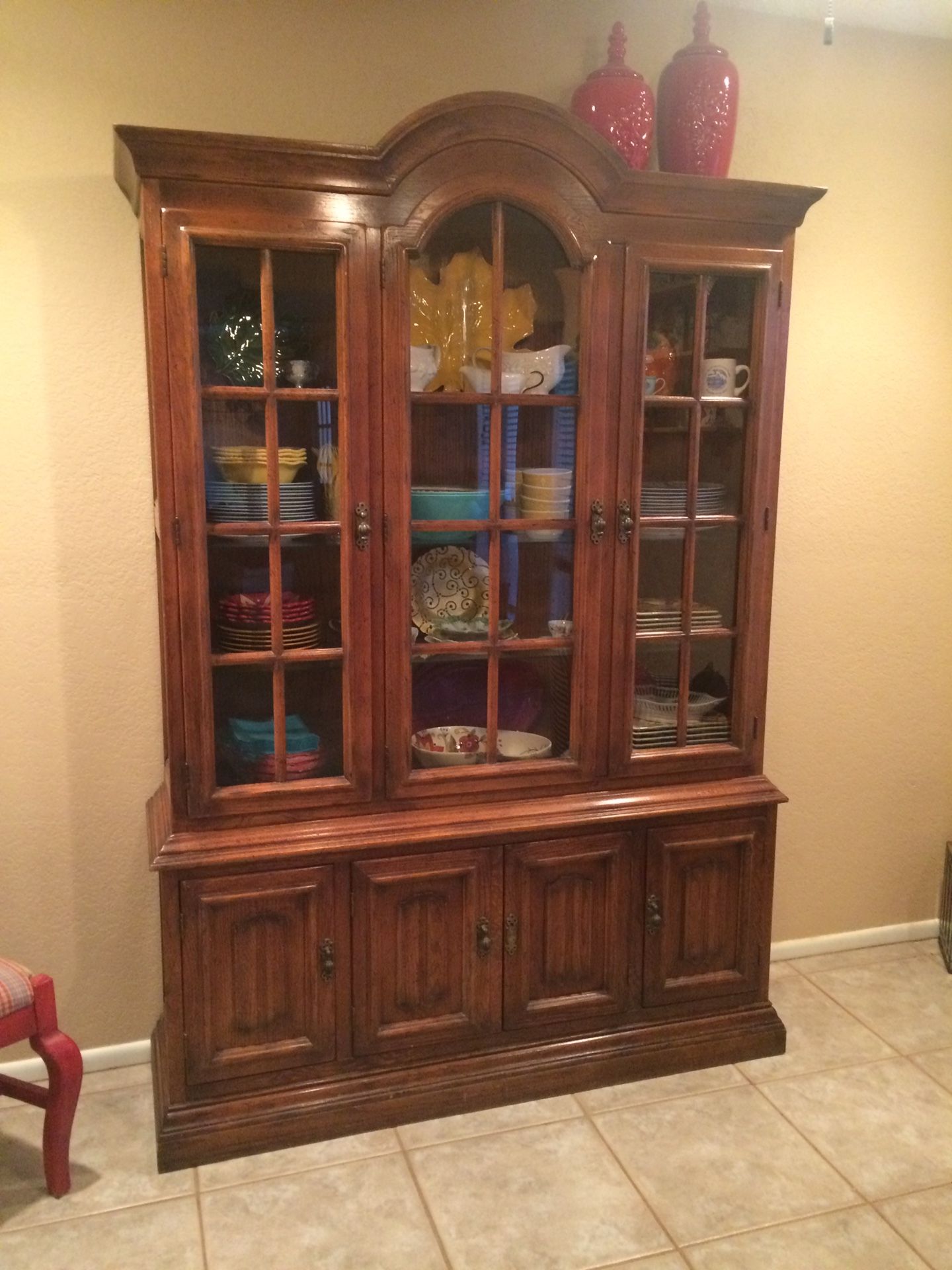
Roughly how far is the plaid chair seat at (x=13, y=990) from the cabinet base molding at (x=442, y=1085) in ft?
1.20

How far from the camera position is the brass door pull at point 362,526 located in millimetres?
2016

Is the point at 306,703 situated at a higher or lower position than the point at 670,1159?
higher

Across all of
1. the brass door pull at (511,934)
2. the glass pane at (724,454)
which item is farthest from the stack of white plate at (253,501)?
the brass door pull at (511,934)

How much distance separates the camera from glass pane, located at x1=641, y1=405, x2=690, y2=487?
7.23ft

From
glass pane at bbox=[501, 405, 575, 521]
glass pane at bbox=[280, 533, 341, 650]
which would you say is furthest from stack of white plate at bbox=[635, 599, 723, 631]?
glass pane at bbox=[280, 533, 341, 650]

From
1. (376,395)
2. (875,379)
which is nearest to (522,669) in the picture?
(376,395)

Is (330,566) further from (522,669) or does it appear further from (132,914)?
(132,914)

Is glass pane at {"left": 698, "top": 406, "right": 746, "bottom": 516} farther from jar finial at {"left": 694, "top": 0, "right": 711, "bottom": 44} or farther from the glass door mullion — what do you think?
the glass door mullion

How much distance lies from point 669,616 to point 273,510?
887 mm

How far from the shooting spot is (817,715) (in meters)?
2.86

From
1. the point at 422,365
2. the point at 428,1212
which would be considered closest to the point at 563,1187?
the point at 428,1212

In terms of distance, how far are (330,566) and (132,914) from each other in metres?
0.99

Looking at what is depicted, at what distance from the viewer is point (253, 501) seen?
1991 millimetres

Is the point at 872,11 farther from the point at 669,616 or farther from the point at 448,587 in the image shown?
the point at 448,587
